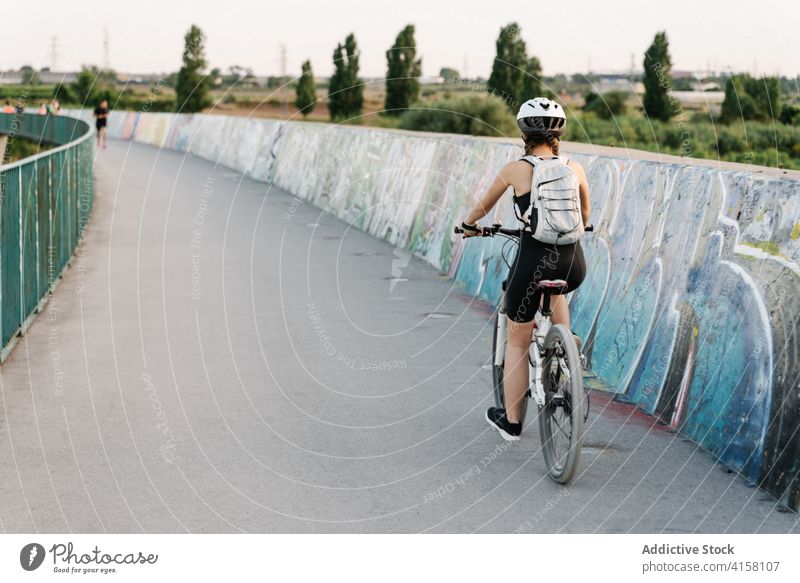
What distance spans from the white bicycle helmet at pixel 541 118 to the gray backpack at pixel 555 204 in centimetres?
21

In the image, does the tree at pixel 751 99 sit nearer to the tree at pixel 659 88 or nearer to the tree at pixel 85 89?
the tree at pixel 659 88

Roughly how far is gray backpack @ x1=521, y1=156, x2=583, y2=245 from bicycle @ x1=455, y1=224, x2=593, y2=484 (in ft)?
0.84

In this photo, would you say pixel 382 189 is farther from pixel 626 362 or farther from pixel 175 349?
pixel 626 362

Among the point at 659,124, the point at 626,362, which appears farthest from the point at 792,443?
the point at 659,124

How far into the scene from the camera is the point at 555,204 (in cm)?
668

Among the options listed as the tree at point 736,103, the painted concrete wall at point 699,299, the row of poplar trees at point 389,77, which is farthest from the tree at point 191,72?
the painted concrete wall at point 699,299

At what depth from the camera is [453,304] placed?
12789 millimetres

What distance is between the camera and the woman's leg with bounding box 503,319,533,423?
23.5 ft

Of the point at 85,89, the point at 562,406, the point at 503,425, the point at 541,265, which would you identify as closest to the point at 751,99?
the point at 503,425

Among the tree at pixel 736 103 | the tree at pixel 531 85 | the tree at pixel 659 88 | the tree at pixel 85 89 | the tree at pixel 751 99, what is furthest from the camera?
the tree at pixel 85 89

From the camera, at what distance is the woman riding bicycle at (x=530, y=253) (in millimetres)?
6820

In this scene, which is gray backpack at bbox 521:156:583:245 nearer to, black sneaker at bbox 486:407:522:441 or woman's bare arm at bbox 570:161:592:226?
woman's bare arm at bbox 570:161:592:226

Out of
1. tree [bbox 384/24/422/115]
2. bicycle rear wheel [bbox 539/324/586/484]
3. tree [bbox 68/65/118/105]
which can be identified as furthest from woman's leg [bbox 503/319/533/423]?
tree [bbox 68/65/118/105]

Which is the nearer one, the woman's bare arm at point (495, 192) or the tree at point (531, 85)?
the woman's bare arm at point (495, 192)
